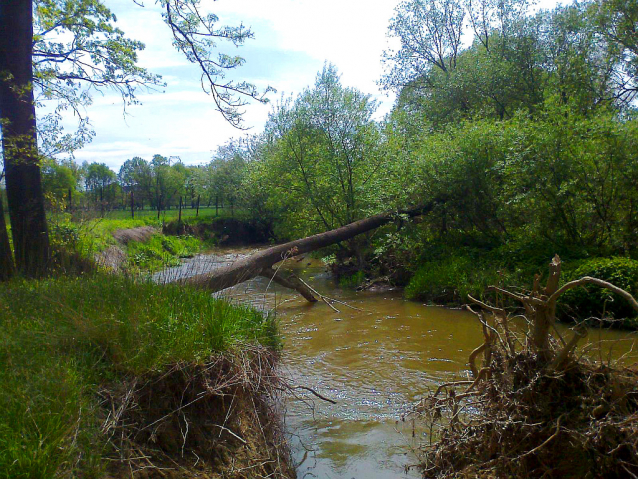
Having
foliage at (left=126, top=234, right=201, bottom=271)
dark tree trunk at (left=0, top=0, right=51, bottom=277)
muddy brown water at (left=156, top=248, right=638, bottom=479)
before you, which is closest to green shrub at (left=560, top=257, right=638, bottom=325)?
muddy brown water at (left=156, top=248, right=638, bottom=479)

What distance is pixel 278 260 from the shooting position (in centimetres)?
1117

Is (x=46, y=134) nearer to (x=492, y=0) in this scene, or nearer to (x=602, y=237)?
(x=602, y=237)

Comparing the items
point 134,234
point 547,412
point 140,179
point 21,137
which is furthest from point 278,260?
point 140,179

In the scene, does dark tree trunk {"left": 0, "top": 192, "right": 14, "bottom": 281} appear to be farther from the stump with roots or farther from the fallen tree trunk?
the stump with roots

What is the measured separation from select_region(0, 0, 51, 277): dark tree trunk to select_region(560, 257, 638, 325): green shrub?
9.27m

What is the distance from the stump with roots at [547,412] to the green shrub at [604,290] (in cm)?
598

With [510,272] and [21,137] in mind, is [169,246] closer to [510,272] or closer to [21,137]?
[21,137]

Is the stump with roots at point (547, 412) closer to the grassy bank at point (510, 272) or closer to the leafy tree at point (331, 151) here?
the grassy bank at point (510, 272)

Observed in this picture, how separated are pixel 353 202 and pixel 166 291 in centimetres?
1207

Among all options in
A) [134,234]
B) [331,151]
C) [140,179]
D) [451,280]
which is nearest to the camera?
[451,280]


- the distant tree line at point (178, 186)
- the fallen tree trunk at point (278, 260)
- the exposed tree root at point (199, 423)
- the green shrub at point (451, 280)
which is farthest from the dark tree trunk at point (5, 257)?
the distant tree line at point (178, 186)

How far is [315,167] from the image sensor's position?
55.6 feet

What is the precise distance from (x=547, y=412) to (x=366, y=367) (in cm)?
437

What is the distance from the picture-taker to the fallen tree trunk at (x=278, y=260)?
8730mm
